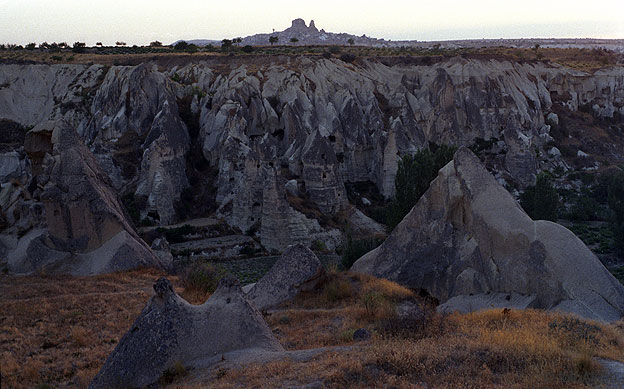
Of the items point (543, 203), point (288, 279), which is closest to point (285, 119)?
point (543, 203)

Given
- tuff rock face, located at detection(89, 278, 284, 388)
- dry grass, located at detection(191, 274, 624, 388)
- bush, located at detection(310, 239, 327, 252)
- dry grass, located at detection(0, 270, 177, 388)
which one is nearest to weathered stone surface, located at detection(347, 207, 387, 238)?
bush, located at detection(310, 239, 327, 252)

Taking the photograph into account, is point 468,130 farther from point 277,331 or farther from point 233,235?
point 277,331

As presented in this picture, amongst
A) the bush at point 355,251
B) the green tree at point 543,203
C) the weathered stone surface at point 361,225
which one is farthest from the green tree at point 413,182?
the green tree at point 543,203

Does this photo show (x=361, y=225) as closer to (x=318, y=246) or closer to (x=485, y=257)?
(x=318, y=246)

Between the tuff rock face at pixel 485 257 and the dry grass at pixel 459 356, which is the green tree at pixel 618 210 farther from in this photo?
the dry grass at pixel 459 356

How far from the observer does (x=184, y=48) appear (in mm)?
71562

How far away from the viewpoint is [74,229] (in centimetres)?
1362

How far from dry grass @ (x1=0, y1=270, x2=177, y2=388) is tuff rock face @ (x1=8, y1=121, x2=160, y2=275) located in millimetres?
722

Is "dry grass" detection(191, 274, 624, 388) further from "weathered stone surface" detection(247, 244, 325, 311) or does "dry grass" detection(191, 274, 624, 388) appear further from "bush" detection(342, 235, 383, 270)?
"bush" detection(342, 235, 383, 270)

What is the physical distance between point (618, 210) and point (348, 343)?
22995mm

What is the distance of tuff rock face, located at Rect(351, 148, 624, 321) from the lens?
9.91 metres

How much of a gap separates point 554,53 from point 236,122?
60451 millimetres

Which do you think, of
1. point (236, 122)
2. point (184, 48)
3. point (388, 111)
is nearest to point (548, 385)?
point (236, 122)

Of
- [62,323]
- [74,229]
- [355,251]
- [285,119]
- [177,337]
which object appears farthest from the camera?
[285,119]
